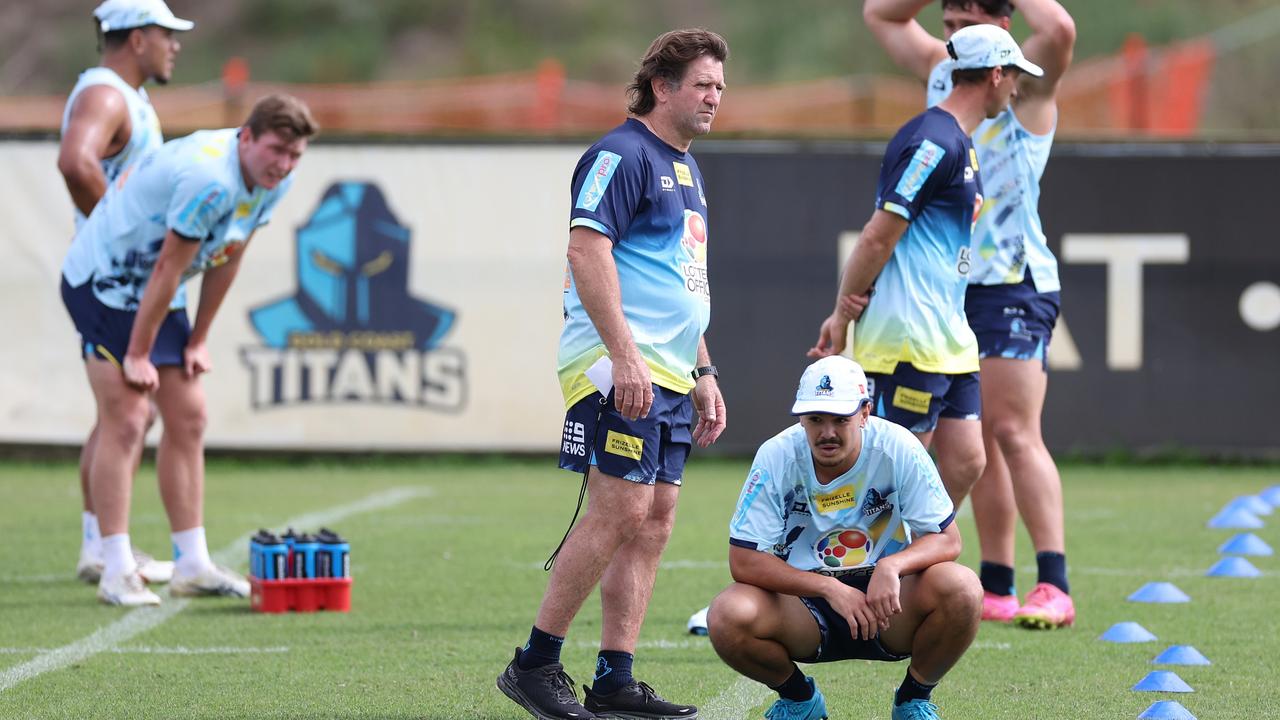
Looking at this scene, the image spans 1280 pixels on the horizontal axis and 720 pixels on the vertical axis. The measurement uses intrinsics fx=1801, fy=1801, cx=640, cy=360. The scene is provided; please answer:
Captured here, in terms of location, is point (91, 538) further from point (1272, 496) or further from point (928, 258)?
point (1272, 496)

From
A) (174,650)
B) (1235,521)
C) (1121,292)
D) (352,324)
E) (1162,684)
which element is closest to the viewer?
(1162,684)

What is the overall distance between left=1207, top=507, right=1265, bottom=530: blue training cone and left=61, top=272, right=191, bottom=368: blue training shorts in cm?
555

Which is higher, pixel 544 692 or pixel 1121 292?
pixel 1121 292

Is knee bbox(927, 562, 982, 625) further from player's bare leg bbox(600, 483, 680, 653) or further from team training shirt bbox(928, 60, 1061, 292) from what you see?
team training shirt bbox(928, 60, 1061, 292)

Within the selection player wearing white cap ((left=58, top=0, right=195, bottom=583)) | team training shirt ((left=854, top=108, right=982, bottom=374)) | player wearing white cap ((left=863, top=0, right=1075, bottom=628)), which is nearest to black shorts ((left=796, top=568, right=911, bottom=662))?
team training shirt ((left=854, top=108, right=982, bottom=374))

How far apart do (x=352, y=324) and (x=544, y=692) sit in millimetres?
7958

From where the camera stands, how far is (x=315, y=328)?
1288 centimetres

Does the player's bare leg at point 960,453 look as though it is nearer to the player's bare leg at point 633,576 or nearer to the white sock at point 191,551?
the player's bare leg at point 633,576

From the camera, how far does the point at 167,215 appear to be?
7312 mm

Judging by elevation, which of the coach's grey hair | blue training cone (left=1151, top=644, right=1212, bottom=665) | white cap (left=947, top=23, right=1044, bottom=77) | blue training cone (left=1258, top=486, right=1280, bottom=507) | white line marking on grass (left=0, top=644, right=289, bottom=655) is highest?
white cap (left=947, top=23, right=1044, bottom=77)

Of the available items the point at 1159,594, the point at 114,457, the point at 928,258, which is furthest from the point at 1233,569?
the point at 114,457

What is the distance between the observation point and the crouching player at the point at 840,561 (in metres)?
5.12

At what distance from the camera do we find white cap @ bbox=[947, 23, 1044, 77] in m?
6.46

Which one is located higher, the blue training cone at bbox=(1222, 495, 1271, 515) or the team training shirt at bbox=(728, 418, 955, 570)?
the team training shirt at bbox=(728, 418, 955, 570)
